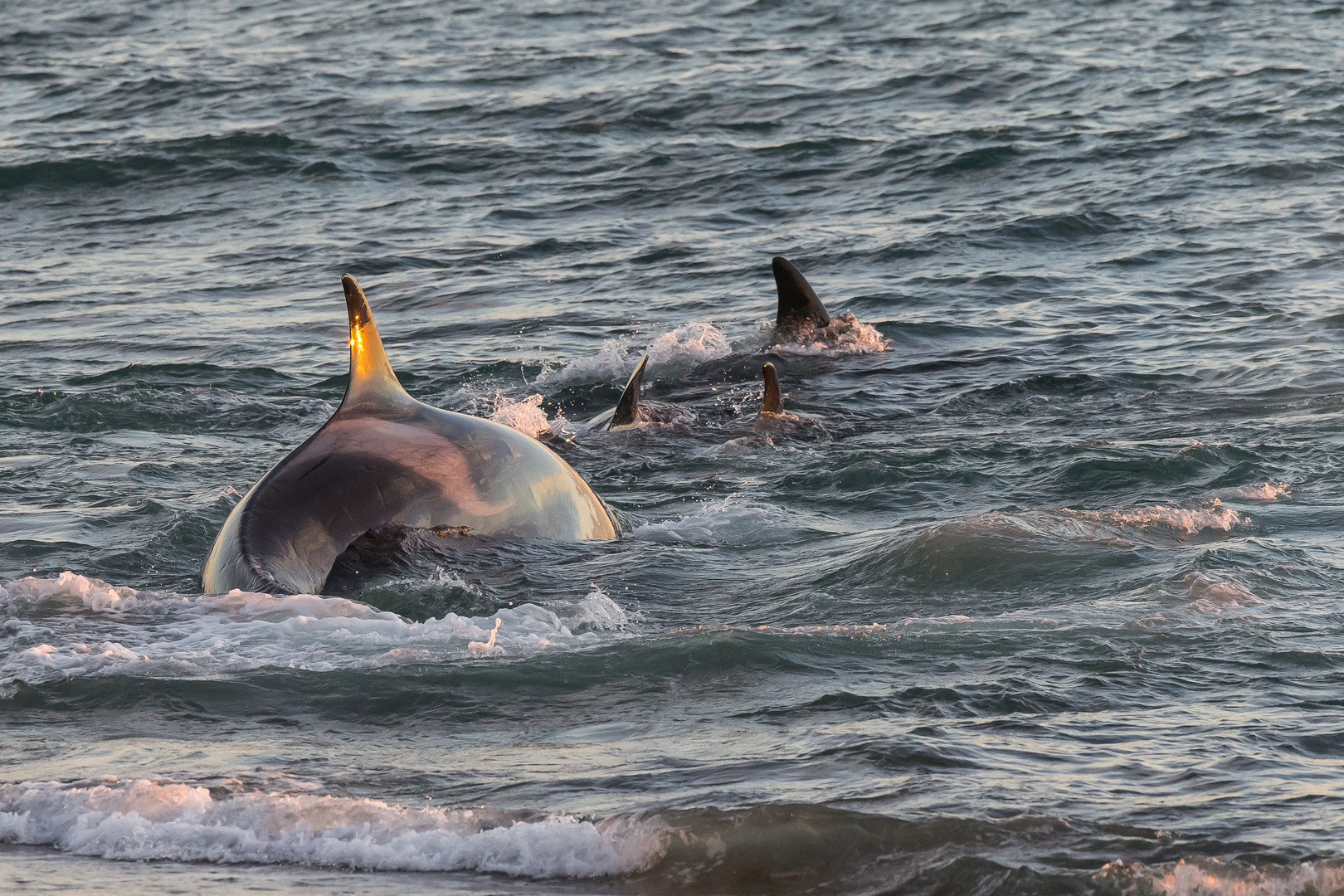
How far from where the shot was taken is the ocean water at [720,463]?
171 inches

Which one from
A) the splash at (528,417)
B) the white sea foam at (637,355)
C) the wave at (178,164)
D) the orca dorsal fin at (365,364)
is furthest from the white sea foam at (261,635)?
the wave at (178,164)

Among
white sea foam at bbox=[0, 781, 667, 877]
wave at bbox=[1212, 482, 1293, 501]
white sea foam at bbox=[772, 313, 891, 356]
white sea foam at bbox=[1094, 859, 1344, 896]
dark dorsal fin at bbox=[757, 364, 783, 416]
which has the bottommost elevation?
→ white sea foam at bbox=[772, 313, 891, 356]

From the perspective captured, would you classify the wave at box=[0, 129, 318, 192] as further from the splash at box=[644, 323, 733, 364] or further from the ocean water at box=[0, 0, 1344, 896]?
the splash at box=[644, 323, 733, 364]

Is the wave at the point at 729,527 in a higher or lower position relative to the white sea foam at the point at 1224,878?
lower

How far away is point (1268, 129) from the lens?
17.2 metres

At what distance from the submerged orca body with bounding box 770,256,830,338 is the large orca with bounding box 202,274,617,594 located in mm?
5448

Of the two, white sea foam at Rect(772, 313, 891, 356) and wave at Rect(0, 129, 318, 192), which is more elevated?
wave at Rect(0, 129, 318, 192)

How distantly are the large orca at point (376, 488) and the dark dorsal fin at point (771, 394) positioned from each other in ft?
10.7

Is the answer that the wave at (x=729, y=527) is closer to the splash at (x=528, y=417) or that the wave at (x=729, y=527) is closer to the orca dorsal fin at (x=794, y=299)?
the splash at (x=528, y=417)

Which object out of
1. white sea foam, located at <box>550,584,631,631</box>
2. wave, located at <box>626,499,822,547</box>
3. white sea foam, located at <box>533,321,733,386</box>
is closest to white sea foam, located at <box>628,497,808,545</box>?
wave, located at <box>626,499,822,547</box>

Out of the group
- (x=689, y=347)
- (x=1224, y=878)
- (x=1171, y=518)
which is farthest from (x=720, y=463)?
(x=1224, y=878)

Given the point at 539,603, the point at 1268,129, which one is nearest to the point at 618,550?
the point at 539,603

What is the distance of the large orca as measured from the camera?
5758 millimetres

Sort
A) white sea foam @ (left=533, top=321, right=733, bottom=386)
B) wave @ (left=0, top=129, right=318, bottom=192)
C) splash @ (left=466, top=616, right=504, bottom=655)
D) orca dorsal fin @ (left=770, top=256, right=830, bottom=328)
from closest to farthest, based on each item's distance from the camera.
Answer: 1. splash @ (left=466, top=616, right=504, bottom=655)
2. white sea foam @ (left=533, top=321, right=733, bottom=386)
3. orca dorsal fin @ (left=770, top=256, right=830, bottom=328)
4. wave @ (left=0, top=129, right=318, bottom=192)
